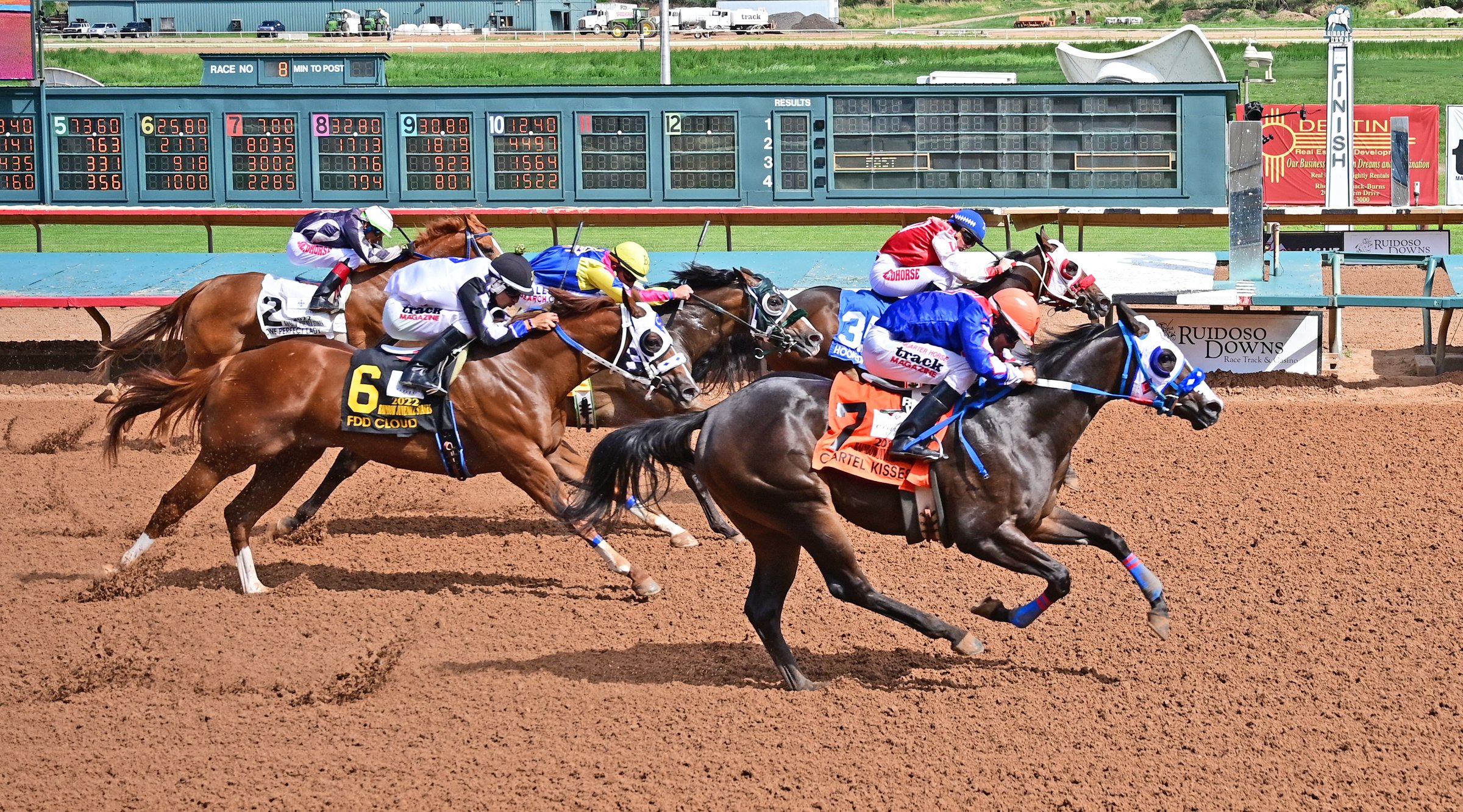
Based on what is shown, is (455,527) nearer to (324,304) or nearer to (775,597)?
(324,304)

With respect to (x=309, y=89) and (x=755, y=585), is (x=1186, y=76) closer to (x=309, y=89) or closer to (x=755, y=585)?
(x=309, y=89)

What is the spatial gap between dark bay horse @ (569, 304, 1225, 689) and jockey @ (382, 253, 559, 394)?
161cm

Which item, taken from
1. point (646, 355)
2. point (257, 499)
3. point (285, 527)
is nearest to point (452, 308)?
point (646, 355)

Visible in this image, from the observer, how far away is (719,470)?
18.3 feet

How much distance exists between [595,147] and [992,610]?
12.0 meters

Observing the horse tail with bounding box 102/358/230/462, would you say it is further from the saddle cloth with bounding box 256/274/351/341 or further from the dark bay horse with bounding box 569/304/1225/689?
the dark bay horse with bounding box 569/304/1225/689

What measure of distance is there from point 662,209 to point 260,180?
531cm

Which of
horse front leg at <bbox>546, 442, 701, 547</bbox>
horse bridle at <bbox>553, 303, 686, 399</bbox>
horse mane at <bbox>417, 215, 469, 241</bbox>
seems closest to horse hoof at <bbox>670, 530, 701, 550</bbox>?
horse front leg at <bbox>546, 442, 701, 547</bbox>

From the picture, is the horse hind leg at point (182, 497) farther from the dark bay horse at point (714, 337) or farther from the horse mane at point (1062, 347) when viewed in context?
the horse mane at point (1062, 347)

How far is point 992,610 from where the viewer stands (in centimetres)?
585

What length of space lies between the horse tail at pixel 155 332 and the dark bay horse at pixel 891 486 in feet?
17.6

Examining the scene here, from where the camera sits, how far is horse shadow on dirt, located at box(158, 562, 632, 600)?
23.7ft

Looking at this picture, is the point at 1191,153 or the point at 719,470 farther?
the point at 1191,153

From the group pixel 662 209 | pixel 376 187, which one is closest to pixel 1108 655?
pixel 662 209
